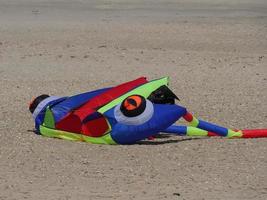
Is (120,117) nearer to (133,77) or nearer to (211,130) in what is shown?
(211,130)

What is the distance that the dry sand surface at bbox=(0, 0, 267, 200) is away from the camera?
6.66 metres

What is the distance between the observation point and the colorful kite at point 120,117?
305 inches

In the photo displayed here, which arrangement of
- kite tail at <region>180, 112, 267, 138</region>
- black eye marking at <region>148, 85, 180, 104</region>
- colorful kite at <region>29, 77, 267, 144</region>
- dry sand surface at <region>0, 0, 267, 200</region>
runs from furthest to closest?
black eye marking at <region>148, 85, 180, 104</region> → kite tail at <region>180, 112, 267, 138</region> → colorful kite at <region>29, 77, 267, 144</region> → dry sand surface at <region>0, 0, 267, 200</region>

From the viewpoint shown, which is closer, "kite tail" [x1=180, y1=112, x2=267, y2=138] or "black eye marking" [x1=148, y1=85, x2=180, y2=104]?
"kite tail" [x1=180, y1=112, x2=267, y2=138]

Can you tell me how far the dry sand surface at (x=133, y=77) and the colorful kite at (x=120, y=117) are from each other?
122 millimetres

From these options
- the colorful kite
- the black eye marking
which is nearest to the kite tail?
the colorful kite

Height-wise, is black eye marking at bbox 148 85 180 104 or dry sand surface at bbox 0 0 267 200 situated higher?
black eye marking at bbox 148 85 180 104

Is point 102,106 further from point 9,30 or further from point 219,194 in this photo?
point 9,30

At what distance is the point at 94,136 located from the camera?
791cm

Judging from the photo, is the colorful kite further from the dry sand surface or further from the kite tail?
the dry sand surface

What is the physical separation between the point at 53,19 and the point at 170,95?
1245 centimetres

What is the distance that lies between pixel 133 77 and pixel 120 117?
464cm

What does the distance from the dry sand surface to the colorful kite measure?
0.12 meters

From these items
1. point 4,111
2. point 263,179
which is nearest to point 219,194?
point 263,179
